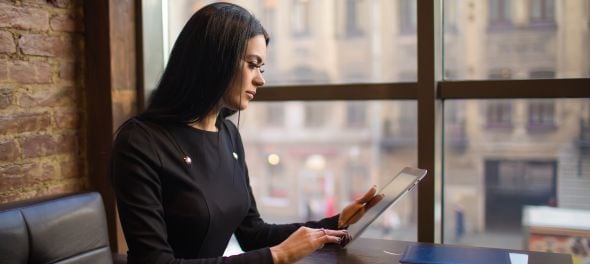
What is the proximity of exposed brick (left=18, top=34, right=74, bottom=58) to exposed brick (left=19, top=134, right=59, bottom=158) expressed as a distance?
0.90 feet

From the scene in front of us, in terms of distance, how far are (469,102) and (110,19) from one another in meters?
1.28

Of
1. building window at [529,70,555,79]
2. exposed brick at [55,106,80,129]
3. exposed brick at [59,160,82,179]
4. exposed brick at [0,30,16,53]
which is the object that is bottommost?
exposed brick at [59,160,82,179]

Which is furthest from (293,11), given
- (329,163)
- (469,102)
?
(469,102)

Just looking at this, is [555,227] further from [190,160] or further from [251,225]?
[190,160]

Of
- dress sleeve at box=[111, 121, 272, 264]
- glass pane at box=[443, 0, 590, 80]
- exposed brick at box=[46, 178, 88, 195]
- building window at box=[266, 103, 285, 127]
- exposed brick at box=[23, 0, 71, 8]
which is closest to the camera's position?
dress sleeve at box=[111, 121, 272, 264]

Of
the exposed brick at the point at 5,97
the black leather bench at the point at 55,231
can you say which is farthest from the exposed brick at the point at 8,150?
the black leather bench at the point at 55,231

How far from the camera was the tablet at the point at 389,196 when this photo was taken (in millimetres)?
1354

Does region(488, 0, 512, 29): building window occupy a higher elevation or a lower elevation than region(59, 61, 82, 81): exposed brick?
higher

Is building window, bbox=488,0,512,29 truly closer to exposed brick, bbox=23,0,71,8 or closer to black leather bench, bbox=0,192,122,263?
black leather bench, bbox=0,192,122,263

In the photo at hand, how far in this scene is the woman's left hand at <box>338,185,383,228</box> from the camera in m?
1.49

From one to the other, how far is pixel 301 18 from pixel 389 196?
0.91 metres

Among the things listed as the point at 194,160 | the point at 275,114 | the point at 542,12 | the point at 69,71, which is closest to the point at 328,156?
the point at 275,114

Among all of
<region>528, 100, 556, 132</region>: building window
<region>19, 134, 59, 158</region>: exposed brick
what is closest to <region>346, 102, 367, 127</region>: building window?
<region>528, 100, 556, 132</region>: building window

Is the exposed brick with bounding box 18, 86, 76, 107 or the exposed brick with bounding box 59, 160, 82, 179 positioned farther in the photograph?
the exposed brick with bounding box 59, 160, 82, 179
